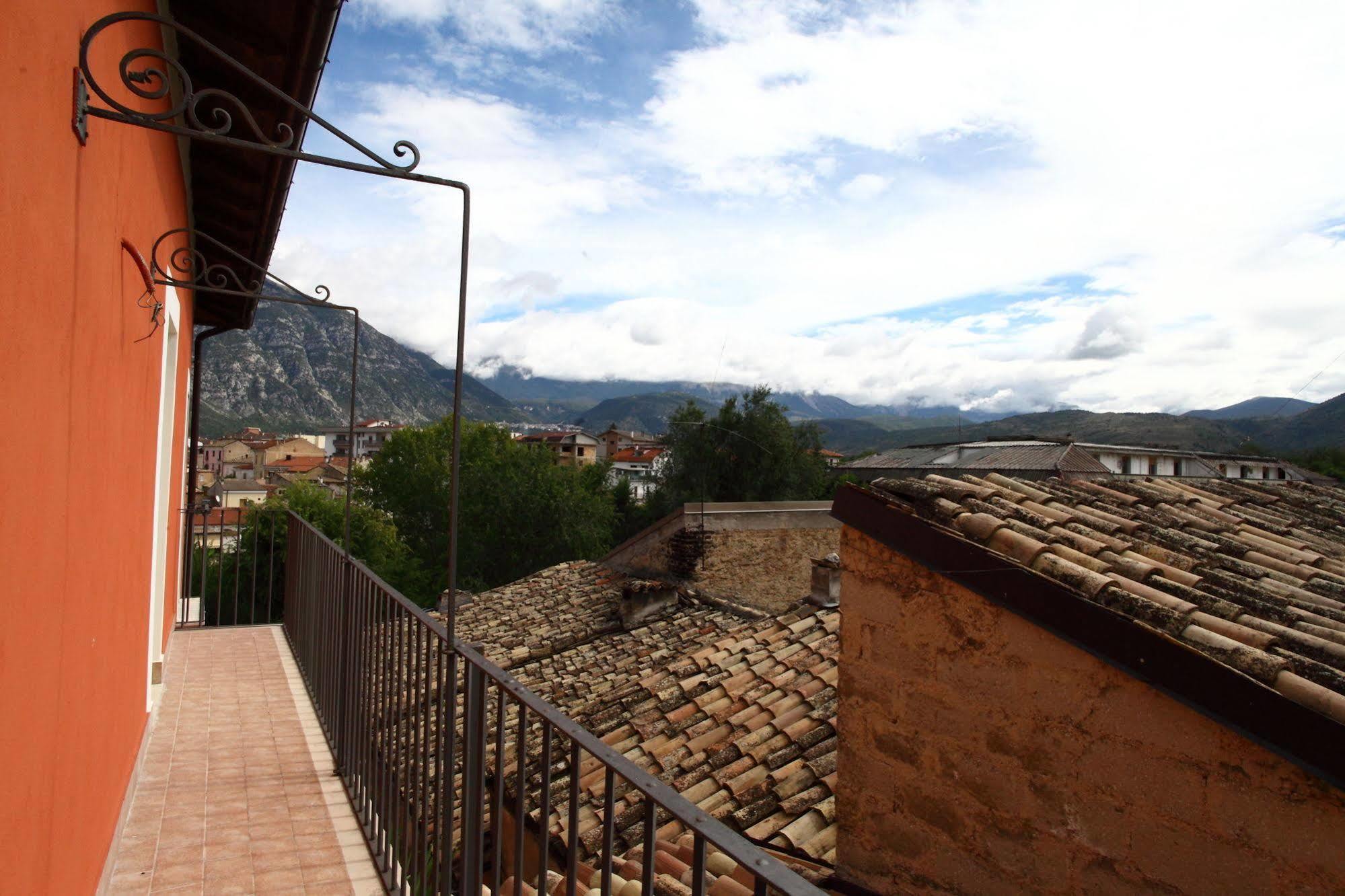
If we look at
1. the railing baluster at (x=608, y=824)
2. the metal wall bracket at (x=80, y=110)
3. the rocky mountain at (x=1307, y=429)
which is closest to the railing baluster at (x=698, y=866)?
the railing baluster at (x=608, y=824)

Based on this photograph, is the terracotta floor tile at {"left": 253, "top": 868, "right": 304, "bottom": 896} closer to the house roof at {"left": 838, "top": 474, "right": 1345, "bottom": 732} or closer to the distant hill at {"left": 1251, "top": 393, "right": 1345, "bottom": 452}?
the house roof at {"left": 838, "top": 474, "right": 1345, "bottom": 732}

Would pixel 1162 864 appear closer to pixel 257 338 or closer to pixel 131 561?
pixel 131 561

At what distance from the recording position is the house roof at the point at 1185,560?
245 cm

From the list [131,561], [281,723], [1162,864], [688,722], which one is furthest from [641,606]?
[1162,864]

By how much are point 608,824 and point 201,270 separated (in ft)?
18.1

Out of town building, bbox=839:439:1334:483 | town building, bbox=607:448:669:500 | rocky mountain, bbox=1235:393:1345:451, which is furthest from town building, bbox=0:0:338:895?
rocky mountain, bbox=1235:393:1345:451

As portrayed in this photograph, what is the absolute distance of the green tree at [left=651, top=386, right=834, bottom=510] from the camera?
38.3 m

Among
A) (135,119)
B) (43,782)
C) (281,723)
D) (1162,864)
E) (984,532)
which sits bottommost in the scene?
(281,723)

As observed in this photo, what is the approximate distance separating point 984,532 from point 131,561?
3.31m

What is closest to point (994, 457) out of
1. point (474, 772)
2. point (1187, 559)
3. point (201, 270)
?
point (1187, 559)

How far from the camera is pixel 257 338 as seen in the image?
120250 mm

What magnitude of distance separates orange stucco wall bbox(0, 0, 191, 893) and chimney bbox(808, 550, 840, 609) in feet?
19.7

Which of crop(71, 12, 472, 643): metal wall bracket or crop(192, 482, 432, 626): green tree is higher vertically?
crop(71, 12, 472, 643): metal wall bracket

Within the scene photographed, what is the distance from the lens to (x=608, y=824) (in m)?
1.40
